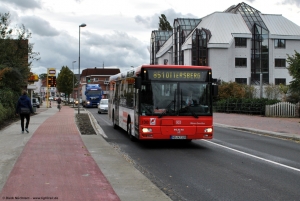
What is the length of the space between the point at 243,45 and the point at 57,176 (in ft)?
188

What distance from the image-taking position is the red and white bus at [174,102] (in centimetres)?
1359

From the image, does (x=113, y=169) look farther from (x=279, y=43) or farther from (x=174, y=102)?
(x=279, y=43)

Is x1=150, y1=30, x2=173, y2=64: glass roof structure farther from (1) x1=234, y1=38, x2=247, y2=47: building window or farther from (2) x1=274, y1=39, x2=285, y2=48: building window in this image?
(2) x1=274, y1=39, x2=285, y2=48: building window

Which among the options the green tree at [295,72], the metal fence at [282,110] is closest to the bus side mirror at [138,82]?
the green tree at [295,72]

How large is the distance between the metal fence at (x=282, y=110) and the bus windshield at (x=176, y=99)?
22120mm

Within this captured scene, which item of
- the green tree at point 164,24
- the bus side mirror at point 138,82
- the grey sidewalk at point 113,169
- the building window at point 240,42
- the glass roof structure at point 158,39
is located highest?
the green tree at point 164,24

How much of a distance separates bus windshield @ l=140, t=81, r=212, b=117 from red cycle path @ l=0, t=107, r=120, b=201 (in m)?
2.52

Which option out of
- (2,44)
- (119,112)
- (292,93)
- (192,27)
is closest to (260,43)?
(192,27)

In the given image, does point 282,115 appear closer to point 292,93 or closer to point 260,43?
point 292,93

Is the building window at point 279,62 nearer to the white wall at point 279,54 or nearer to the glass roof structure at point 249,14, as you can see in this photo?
the white wall at point 279,54

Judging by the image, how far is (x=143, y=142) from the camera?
15938 mm

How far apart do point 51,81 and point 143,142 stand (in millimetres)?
36311

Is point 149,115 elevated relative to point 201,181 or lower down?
elevated

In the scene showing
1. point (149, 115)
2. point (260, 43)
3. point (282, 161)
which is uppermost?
point (260, 43)
